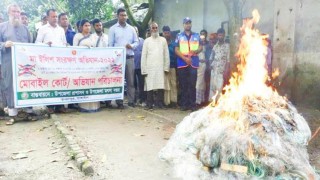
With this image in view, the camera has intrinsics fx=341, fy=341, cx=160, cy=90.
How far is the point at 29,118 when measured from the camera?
761 cm

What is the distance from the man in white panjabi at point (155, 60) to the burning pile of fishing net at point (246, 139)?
353cm

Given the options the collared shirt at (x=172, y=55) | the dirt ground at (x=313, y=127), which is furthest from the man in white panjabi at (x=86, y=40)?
the dirt ground at (x=313, y=127)

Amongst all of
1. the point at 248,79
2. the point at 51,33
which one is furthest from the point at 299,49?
the point at 51,33

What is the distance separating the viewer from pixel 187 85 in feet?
28.5

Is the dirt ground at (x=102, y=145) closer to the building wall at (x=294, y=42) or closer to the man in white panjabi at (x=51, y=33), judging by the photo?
the building wall at (x=294, y=42)

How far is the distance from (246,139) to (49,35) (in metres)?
5.60

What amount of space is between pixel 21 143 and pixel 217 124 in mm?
3485

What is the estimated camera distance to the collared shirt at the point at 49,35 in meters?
7.96

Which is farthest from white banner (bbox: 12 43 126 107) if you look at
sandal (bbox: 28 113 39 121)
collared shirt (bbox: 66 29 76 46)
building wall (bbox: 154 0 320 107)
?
building wall (bbox: 154 0 320 107)

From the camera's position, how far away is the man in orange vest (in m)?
8.50

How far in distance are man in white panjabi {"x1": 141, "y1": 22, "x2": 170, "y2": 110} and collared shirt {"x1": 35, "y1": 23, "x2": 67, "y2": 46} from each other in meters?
2.10

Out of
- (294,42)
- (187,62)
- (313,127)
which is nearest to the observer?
(313,127)

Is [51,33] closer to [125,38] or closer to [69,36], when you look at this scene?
[69,36]

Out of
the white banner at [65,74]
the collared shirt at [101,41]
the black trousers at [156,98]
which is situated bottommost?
the black trousers at [156,98]
